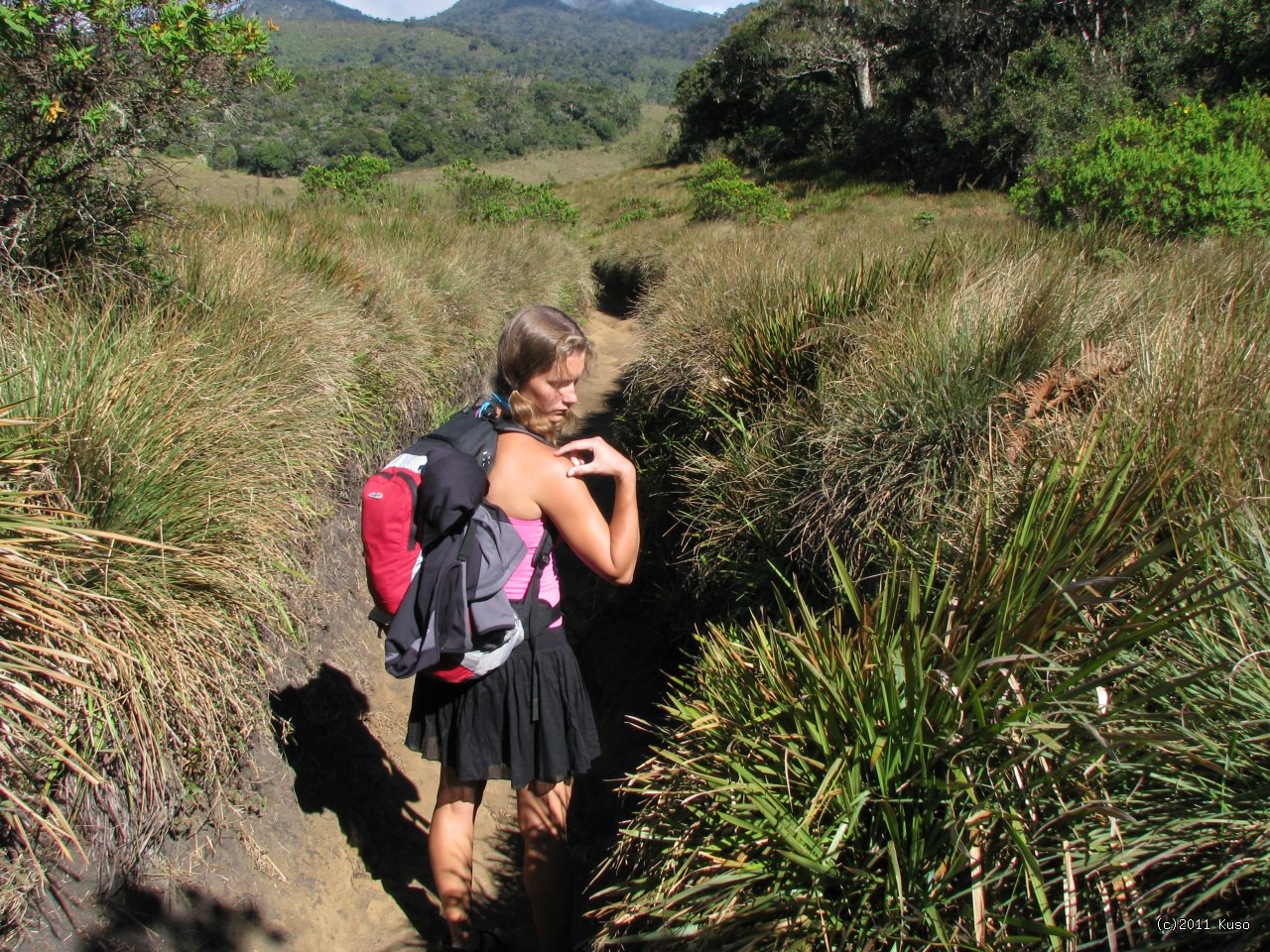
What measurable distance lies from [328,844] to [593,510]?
213 centimetres

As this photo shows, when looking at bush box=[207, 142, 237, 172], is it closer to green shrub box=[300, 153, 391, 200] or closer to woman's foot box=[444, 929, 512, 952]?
green shrub box=[300, 153, 391, 200]

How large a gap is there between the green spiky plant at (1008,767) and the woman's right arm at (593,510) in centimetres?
63

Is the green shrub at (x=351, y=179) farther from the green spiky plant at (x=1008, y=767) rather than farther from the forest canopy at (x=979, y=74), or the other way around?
the forest canopy at (x=979, y=74)

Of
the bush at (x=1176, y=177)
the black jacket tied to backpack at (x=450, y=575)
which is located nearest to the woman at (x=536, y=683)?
the black jacket tied to backpack at (x=450, y=575)

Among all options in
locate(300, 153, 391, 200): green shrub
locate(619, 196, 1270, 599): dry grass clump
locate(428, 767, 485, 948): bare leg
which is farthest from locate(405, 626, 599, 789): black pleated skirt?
locate(300, 153, 391, 200): green shrub

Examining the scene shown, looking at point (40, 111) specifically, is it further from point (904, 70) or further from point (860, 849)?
point (904, 70)

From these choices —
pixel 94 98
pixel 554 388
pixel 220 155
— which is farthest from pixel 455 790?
pixel 220 155

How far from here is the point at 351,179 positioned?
13.4m

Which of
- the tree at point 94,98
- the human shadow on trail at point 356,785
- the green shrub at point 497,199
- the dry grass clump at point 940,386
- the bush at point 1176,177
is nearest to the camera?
the dry grass clump at point 940,386

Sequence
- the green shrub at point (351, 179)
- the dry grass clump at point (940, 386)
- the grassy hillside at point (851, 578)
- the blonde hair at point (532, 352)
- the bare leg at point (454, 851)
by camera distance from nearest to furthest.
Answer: the grassy hillside at point (851, 578), the blonde hair at point (532, 352), the bare leg at point (454, 851), the dry grass clump at point (940, 386), the green shrub at point (351, 179)

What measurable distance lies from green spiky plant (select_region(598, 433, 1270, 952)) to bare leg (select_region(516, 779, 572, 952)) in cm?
32

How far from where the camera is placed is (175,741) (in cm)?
258

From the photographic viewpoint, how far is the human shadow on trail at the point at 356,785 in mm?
3355

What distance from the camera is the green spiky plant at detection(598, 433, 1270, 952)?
1.62 m
